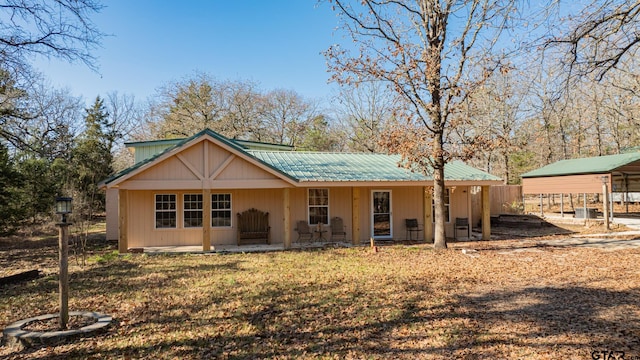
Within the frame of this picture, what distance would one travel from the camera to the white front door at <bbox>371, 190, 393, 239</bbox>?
1457 centimetres

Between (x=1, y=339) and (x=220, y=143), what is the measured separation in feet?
25.5

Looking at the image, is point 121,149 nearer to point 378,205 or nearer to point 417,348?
point 378,205

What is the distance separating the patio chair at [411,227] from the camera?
1444 cm

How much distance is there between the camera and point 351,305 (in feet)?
20.4

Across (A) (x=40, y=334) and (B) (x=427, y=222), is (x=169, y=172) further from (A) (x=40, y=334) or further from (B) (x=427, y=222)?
(B) (x=427, y=222)

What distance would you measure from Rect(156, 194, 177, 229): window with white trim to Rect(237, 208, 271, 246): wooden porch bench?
7.74 feet

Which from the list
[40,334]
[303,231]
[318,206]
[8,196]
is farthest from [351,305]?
[8,196]

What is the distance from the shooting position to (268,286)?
7621 mm

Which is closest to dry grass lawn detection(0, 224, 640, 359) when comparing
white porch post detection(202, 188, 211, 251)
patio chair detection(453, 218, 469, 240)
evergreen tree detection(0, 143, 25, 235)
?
white porch post detection(202, 188, 211, 251)

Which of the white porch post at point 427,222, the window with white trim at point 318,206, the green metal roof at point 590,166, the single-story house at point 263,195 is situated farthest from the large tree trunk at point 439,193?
the green metal roof at point 590,166

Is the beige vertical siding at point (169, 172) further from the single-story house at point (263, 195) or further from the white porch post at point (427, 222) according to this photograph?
the white porch post at point (427, 222)

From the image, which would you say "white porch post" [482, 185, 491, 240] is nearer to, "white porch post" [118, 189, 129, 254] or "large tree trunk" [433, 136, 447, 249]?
"large tree trunk" [433, 136, 447, 249]

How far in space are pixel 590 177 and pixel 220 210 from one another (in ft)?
58.0

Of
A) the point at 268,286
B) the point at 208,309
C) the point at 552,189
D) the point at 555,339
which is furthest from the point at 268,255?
the point at 552,189
